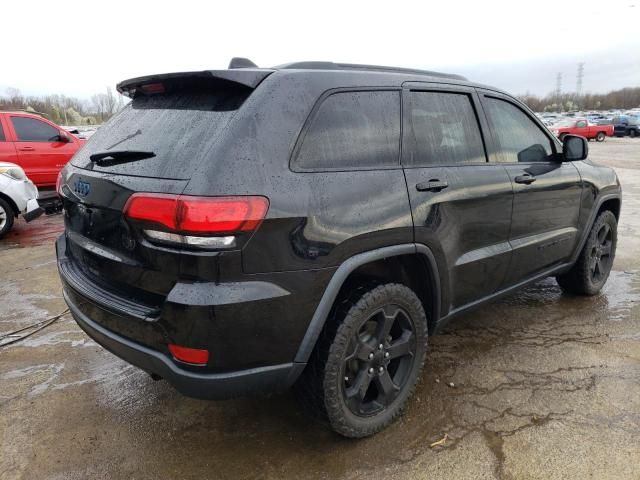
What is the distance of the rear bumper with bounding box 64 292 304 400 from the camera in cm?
204

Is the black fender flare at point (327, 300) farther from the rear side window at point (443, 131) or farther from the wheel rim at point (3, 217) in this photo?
the wheel rim at point (3, 217)

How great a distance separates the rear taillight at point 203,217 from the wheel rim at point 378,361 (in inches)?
32.0

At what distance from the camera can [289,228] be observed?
2047mm

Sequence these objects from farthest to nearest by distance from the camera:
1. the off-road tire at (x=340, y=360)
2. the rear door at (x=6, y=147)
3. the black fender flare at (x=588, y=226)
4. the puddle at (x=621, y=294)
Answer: the rear door at (x=6, y=147)
the puddle at (x=621, y=294)
the black fender flare at (x=588, y=226)
the off-road tire at (x=340, y=360)

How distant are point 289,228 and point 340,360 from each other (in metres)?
0.69

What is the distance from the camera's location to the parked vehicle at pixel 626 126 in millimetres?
33406

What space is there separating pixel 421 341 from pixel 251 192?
1.32m

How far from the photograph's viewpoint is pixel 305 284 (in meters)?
2.10

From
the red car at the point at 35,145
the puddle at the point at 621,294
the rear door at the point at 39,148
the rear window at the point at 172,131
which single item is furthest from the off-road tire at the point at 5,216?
the puddle at the point at 621,294

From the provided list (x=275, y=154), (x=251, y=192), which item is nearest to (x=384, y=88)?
(x=275, y=154)

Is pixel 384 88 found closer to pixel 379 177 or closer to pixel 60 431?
pixel 379 177

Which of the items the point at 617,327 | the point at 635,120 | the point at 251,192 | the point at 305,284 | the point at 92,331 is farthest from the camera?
the point at 635,120

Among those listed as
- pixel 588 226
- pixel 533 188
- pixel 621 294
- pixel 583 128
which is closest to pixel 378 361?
pixel 533 188

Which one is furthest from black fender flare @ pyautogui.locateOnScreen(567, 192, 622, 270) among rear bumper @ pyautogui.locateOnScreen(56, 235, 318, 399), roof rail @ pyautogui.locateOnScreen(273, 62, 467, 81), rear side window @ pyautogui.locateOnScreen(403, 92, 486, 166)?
rear bumper @ pyautogui.locateOnScreen(56, 235, 318, 399)
